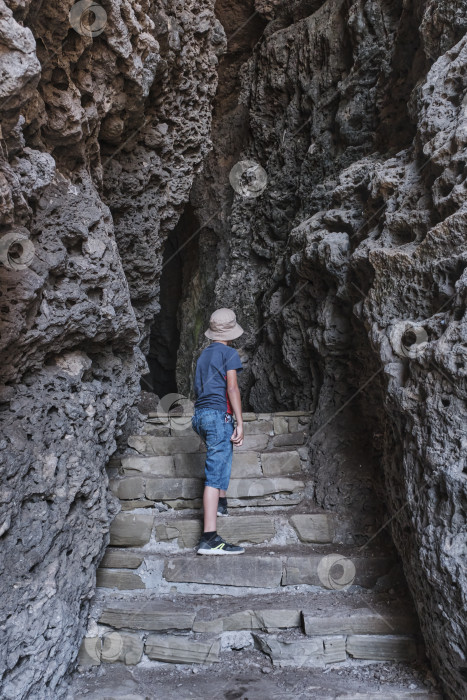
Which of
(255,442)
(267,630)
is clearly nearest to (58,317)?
(267,630)

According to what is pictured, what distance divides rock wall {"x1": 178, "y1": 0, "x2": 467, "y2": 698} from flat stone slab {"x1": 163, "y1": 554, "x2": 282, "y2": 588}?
725 mm

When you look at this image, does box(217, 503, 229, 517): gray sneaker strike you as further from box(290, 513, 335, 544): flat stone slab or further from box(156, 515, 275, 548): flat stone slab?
box(290, 513, 335, 544): flat stone slab

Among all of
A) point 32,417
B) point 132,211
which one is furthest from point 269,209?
point 32,417

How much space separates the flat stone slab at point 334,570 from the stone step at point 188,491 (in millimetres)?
681

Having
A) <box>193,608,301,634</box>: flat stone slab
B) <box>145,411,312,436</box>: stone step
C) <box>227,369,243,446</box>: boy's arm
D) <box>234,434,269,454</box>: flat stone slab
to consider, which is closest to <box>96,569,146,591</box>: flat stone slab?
<box>193,608,301,634</box>: flat stone slab

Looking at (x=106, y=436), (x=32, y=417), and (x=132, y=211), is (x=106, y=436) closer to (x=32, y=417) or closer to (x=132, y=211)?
(x=32, y=417)

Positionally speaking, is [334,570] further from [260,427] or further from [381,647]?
[260,427]

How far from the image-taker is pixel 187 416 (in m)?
4.78

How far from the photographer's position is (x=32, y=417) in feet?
8.06

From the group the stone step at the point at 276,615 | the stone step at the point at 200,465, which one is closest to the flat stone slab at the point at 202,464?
the stone step at the point at 200,465

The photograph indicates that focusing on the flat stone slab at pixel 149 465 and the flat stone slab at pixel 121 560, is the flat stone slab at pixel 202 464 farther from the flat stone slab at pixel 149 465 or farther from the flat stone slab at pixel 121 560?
the flat stone slab at pixel 121 560

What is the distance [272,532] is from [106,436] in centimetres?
124

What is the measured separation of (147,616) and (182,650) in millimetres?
264

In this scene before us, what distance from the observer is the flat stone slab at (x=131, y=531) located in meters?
3.39
